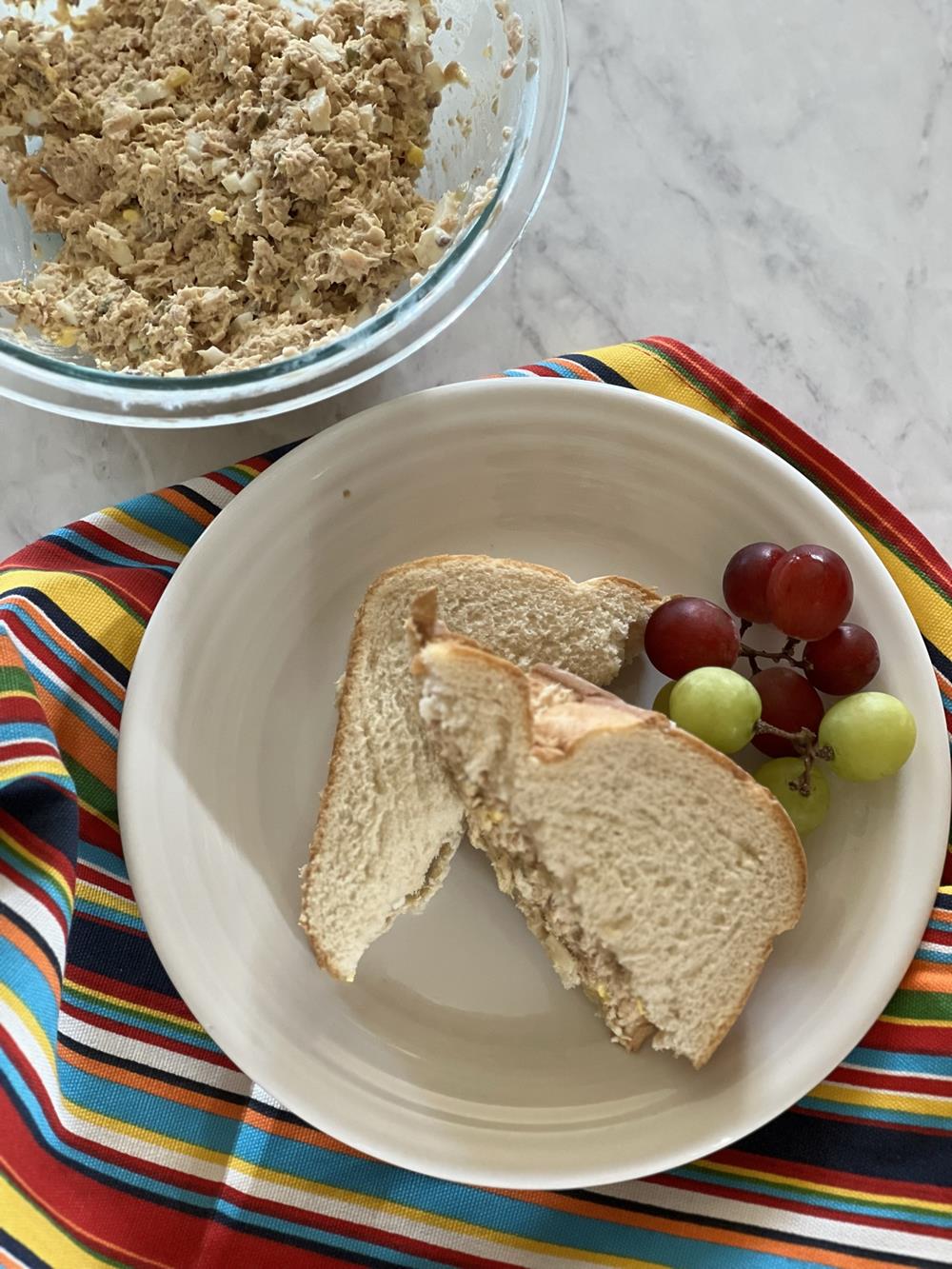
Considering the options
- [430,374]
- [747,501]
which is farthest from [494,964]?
[430,374]

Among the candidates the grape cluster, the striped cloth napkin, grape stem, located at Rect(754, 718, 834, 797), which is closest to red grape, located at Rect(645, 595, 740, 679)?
the grape cluster

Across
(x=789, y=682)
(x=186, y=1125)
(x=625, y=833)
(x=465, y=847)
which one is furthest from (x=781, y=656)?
(x=186, y=1125)

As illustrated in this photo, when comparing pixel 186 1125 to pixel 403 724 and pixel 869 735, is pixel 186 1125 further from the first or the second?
pixel 869 735

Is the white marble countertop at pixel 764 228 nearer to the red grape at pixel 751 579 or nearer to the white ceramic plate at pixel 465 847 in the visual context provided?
the white ceramic plate at pixel 465 847

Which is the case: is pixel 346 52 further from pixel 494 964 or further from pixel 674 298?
pixel 494 964

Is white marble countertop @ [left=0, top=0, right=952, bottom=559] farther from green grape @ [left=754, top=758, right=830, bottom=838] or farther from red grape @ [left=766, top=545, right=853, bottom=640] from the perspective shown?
green grape @ [left=754, top=758, right=830, bottom=838]
